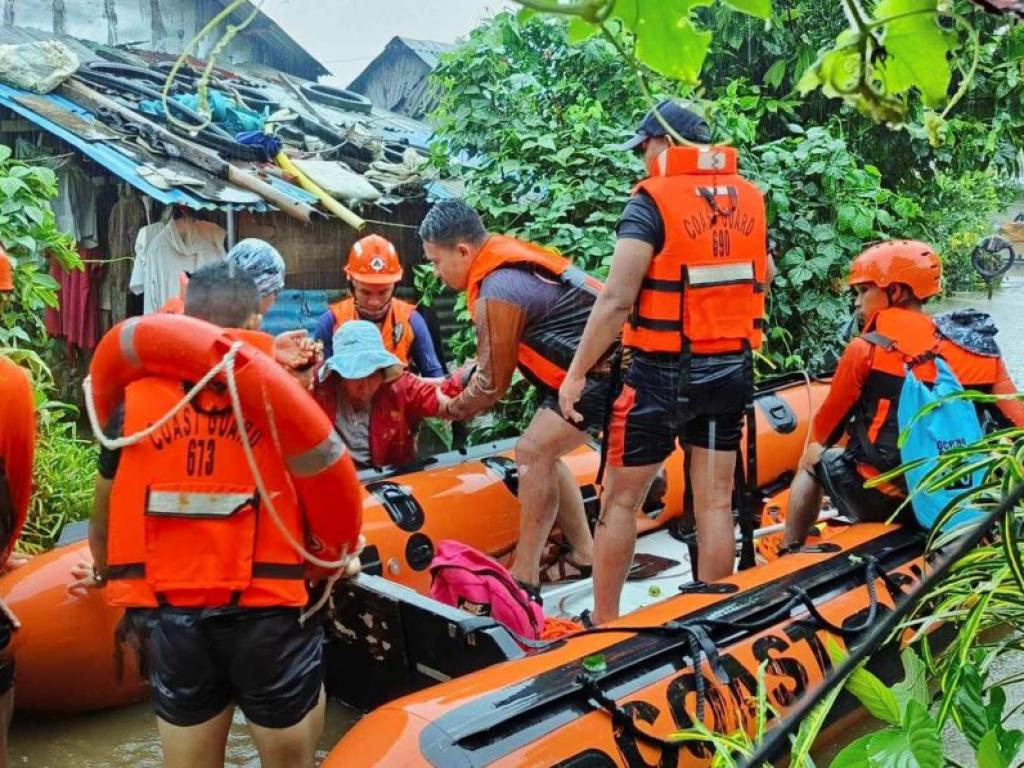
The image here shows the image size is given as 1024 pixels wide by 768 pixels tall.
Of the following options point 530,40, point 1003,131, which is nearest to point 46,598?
point 530,40

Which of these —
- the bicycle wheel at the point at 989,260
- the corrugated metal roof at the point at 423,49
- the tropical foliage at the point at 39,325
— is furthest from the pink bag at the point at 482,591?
the bicycle wheel at the point at 989,260

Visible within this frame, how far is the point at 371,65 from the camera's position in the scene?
55.6 feet

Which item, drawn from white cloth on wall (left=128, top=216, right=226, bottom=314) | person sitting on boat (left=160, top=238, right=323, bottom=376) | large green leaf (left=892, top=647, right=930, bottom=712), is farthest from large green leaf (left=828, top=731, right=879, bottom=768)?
white cloth on wall (left=128, top=216, right=226, bottom=314)

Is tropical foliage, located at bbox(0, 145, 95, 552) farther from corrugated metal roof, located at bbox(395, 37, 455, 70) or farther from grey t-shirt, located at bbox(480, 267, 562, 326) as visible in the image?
corrugated metal roof, located at bbox(395, 37, 455, 70)

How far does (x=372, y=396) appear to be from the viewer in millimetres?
4227

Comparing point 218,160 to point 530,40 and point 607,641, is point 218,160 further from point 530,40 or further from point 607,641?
point 607,641

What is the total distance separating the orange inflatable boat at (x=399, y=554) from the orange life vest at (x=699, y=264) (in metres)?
1.16

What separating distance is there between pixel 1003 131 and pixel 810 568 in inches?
208

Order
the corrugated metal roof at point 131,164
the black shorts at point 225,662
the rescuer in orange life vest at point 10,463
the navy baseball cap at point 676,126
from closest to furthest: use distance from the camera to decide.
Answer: the black shorts at point 225,662 → the rescuer in orange life vest at point 10,463 → the navy baseball cap at point 676,126 → the corrugated metal roof at point 131,164

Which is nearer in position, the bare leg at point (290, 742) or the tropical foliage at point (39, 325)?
the bare leg at point (290, 742)

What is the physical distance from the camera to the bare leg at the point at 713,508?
356cm

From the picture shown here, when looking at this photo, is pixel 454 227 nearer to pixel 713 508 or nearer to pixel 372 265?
pixel 372 265

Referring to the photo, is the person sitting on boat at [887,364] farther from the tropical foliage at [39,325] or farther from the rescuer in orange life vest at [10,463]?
the tropical foliage at [39,325]

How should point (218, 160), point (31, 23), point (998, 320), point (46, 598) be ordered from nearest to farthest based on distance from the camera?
point (46, 598)
point (218, 160)
point (31, 23)
point (998, 320)
